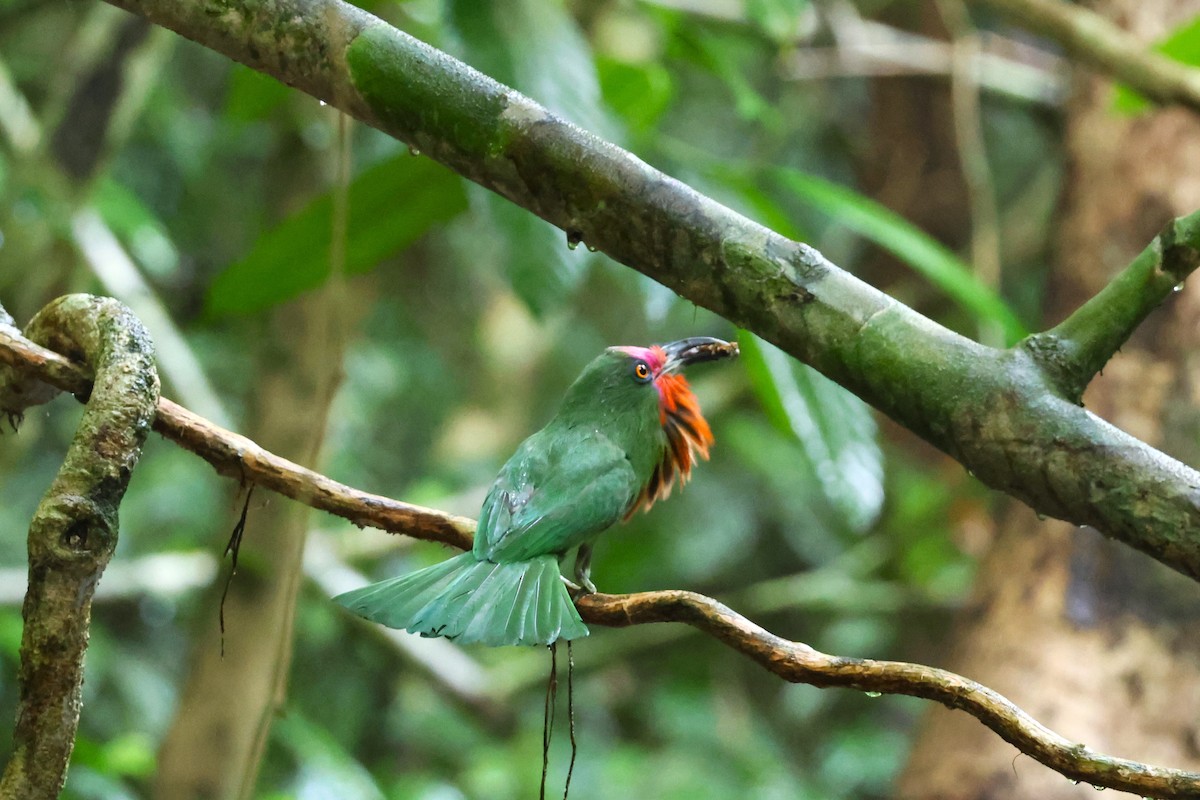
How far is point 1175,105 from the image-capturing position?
2516mm

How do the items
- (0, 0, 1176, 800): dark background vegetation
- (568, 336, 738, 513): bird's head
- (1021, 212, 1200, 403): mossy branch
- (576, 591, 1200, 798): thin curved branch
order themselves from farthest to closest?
(0, 0, 1176, 800): dark background vegetation, (568, 336, 738, 513): bird's head, (1021, 212, 1200, 403): mossy branch, (576, 591, 1200, 798): thin curved branch

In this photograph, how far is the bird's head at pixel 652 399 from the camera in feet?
4.20

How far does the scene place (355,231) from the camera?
2.22 metres

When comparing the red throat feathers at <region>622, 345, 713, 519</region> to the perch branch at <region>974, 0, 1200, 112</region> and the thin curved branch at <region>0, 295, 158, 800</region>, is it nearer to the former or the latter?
the thin curved branch at <region>0, 295, 158, 800</region>

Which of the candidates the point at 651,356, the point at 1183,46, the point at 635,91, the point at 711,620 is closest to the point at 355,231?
the point at 635,91

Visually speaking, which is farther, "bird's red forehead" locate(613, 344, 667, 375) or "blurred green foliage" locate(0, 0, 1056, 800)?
"blurred green foliage" locate(0, 0, 1056, 800)

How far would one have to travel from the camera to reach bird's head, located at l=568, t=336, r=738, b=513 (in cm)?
128

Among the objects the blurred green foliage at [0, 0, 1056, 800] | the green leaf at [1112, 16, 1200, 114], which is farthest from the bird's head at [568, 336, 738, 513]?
the green leaf at [1112, 16, 1200, 114]

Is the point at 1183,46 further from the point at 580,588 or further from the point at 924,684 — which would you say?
the point at 924,684

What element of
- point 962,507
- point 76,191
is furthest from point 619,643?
point 76,191

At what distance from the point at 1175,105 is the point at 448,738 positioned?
9.81 ft

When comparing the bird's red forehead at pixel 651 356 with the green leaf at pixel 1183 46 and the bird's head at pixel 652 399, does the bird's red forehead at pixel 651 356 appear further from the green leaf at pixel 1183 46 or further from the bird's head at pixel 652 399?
the green leaf at pixel 1183 46

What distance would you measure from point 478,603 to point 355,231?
135 cm

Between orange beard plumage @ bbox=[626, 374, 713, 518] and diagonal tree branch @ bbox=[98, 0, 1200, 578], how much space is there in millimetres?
341
